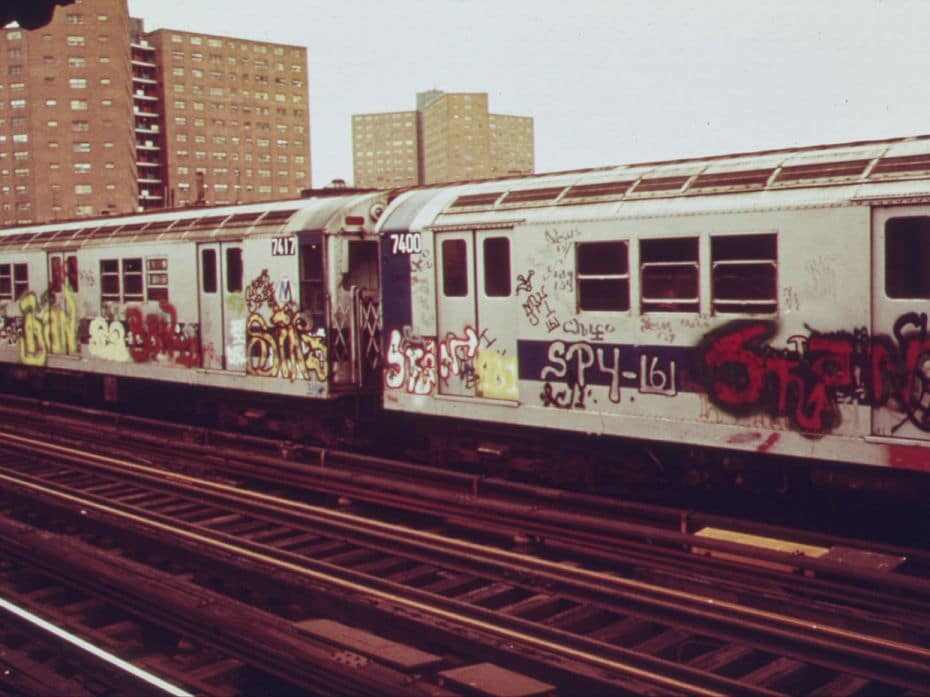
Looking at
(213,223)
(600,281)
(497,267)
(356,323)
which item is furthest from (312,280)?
(600,281)

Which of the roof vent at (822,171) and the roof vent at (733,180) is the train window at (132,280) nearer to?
the roof vent at (733,180)

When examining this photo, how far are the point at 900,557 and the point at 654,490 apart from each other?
3668 millimetres

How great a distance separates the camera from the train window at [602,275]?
1090cm

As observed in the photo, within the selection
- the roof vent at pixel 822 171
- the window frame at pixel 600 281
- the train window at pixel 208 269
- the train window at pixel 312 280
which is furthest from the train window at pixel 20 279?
the roof vent at pixel 822 171

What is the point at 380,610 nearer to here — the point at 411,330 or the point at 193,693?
the point at 193,693

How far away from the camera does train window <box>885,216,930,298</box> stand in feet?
28.7

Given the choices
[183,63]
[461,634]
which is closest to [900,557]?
[461,634]

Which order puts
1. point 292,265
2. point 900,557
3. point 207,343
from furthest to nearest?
point 207,343, point 292,265, point 900,557

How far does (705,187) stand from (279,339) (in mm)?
7477

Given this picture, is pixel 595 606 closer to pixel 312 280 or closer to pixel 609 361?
pixel 609 361

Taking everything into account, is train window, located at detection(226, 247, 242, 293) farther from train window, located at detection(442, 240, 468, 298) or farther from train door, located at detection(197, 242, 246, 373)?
train window, located at detection(442, 240, 468, 298)

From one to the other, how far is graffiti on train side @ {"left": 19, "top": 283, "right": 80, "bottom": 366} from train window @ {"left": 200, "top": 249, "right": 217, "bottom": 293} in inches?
184

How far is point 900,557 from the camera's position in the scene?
8.51 meters

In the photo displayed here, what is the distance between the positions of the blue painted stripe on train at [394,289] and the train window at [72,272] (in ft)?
29.2
